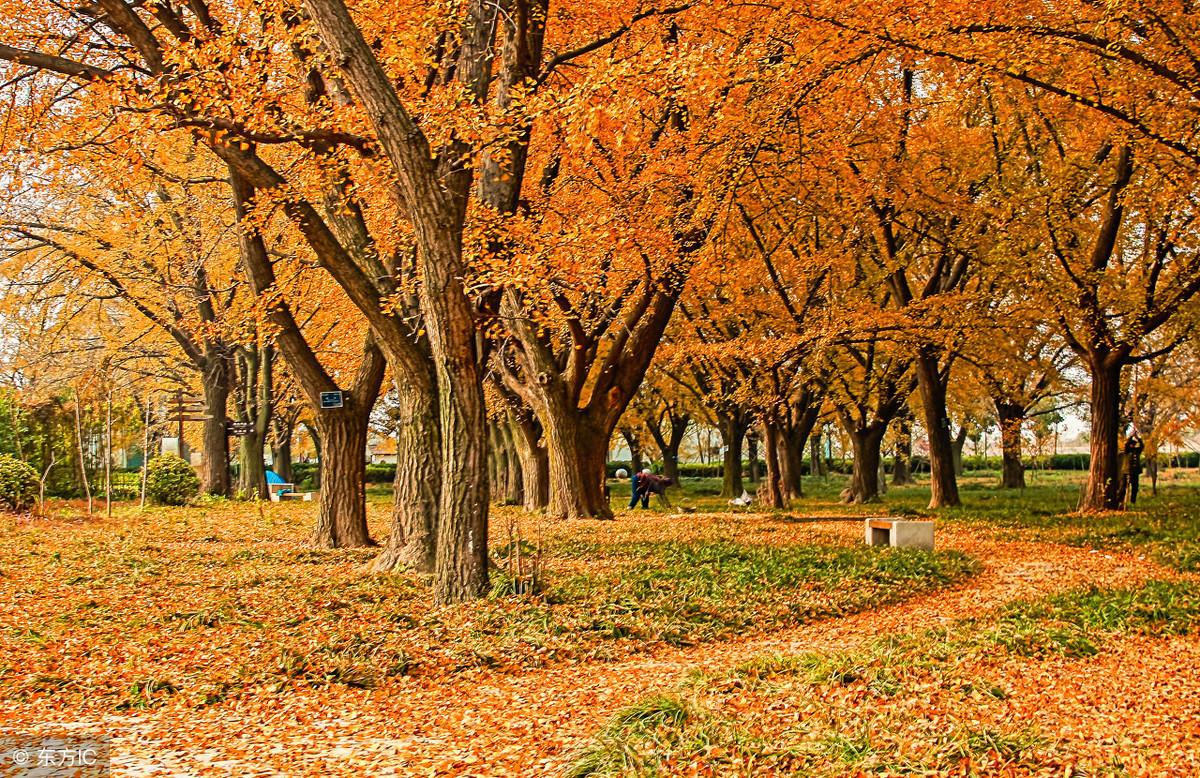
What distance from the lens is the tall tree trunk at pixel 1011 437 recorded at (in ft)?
89.2

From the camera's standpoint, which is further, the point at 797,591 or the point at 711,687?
the point at 797,591

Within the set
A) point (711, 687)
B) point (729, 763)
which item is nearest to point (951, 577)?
point (711, 687)

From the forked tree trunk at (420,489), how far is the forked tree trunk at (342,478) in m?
1.89

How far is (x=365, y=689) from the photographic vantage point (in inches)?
254

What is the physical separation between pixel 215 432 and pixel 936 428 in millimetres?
20220

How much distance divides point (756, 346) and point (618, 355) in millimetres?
3443

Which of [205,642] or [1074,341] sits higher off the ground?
[1074,341]

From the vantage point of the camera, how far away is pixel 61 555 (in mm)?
11867

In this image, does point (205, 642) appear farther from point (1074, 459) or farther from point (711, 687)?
point (1074, 459)

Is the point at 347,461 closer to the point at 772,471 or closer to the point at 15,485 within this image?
the point at 15,485

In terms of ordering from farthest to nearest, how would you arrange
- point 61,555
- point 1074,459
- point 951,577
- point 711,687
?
point 1074,459, point 61,555, point 951,577, point 711,687

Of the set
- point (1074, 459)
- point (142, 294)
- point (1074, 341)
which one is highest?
point (142, 294)

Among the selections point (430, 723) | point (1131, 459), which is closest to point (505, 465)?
point (1131, 459)
